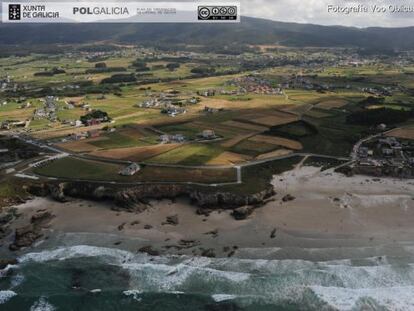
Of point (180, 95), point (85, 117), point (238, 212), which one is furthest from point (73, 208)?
point (180, 95)

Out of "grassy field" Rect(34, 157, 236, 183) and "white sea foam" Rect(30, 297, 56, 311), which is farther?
"grassy field" Rect(34, 157, 236, 183)

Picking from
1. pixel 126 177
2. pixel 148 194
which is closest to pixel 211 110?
pixel 126 177

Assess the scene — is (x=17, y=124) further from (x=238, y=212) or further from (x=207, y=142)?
(x=238, y=212)

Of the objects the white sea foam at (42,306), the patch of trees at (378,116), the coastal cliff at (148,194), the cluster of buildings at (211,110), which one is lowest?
the white sea foam at (42,306)

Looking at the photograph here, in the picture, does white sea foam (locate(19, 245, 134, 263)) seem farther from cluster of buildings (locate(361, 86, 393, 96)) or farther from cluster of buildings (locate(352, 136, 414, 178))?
cluster of buildings (locate(361, 86, 393, 96))

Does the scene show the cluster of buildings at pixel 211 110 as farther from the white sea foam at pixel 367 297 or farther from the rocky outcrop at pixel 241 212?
the white sea foam at pixel 367 297

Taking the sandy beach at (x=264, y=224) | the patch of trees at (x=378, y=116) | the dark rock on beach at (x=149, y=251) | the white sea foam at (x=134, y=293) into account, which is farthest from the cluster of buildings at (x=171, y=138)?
the white sea foam at (x=134, y=293)

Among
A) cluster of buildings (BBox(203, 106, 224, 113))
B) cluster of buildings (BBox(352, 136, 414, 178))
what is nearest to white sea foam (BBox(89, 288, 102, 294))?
cluster of buildings (BBox(352, 136, 414, 178))

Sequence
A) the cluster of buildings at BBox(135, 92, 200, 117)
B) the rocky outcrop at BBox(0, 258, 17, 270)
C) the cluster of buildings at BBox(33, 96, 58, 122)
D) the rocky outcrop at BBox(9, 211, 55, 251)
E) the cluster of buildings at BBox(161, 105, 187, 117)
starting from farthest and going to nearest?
the cluster of buildings at BBox(135, 92, 200, 117) < the cluster of buildings at BBox(161, 105, 187, 117) < the cluster of buildings at BBox(33, 96, 58, 122) < the rocky outcrop at BBox(9, 211, 55, 251) < the rocky outcrop at BBox(0, 258, 17, 270)
